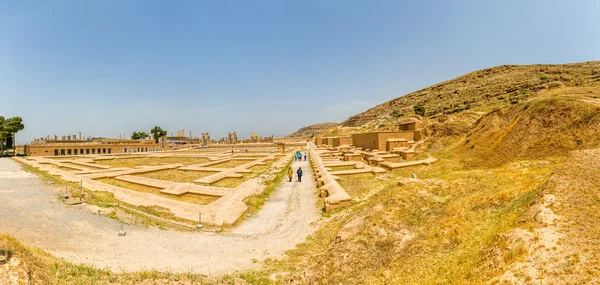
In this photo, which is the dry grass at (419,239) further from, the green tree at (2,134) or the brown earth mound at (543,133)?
the green tree at (2,134)

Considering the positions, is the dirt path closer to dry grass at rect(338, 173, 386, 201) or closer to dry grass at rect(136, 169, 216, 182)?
dry grass at rect(338, 173, 386, 201)

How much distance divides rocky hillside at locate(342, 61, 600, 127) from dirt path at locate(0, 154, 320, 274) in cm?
4392

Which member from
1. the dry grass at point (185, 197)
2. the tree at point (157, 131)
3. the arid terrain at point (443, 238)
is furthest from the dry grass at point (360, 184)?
the tree at point (157, 131)

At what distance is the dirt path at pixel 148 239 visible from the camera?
6630mm

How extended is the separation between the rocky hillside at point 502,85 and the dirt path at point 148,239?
144ft

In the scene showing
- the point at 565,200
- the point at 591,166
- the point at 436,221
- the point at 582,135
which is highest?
the point at 582,135

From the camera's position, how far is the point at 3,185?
50.6 ft

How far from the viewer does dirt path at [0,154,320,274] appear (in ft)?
21.8

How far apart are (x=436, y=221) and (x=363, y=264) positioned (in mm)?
2306

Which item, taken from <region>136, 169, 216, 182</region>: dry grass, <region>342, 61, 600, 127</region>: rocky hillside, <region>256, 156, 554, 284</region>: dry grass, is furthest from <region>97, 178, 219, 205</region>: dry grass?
<region>342, 61, 600, 127</region>: rocky hillside

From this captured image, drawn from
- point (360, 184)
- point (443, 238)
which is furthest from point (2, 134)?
point (443, 238)

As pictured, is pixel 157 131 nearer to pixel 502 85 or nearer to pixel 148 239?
pixel 148 239

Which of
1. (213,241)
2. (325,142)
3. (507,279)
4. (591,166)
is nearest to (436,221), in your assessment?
(507,279)

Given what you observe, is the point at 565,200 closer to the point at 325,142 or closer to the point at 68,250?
the point at 68,250
